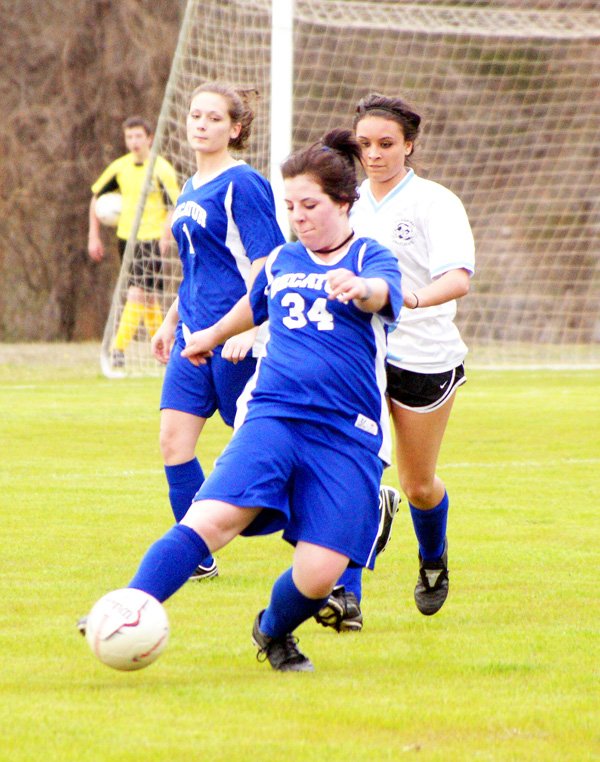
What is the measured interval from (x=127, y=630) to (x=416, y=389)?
5.51ft

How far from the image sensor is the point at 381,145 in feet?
16.1

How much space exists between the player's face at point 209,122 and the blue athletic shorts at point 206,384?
2.44 feet

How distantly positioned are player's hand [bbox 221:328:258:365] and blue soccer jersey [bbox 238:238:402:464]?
604mm

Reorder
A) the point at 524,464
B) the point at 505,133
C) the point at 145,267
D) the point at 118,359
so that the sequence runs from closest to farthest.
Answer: the point at 524,464 → the point at 145,267 → the point at 118,359 → the point at 505,133

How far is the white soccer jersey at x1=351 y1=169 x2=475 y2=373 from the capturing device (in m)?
4.84

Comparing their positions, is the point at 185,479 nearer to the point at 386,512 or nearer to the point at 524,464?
the point at 386,512

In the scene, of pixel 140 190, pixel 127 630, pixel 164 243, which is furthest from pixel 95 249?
pixel 127 630

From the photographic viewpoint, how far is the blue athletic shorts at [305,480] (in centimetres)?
394

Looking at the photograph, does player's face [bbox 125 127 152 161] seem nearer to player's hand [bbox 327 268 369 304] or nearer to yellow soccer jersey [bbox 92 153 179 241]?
yellow soccer jersey [bbox 92 153 179 241]

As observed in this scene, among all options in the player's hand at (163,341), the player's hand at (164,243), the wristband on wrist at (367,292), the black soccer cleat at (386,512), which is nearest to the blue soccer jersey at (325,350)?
the wristband on wrist at (367,292)

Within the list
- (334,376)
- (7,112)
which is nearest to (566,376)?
(7,112)

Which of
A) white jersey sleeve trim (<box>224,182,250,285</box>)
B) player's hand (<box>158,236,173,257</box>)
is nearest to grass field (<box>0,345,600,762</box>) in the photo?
white jersey sleeve trim (<box>224,182,250,285</box>)

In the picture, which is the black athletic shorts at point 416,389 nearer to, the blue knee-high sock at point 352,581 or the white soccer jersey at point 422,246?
the white soccer jersey at point 422,246

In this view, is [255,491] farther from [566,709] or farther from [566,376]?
[566,376]
